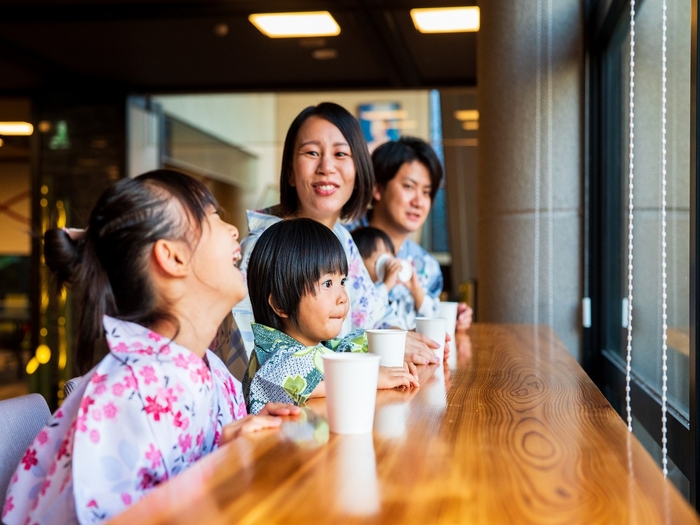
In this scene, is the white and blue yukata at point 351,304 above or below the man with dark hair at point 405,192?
below

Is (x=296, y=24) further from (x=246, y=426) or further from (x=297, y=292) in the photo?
(x=246, y=426)

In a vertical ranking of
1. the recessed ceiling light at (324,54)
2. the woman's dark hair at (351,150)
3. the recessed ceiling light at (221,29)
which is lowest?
the woman's dark hair at (351,150)

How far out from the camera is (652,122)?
7.99ft

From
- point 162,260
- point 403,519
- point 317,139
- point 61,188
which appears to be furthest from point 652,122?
point 61,188

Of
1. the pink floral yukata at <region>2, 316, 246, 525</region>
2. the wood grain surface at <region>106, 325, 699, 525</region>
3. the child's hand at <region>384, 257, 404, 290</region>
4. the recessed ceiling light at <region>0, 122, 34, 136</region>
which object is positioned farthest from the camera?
the recessed ceiling light at <region>0, 122, 34, 136</region>

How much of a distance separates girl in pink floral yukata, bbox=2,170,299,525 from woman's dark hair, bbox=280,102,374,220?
3.22 ft

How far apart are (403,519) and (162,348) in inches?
22.4

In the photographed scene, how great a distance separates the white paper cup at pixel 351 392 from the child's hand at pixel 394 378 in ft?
1.29

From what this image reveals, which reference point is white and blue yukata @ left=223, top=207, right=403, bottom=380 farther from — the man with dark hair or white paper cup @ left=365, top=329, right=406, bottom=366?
the man with dark hair

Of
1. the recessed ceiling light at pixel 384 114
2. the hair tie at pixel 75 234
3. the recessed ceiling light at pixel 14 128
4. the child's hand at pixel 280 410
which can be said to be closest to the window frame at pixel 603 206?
the child's hand at pixel 280 410

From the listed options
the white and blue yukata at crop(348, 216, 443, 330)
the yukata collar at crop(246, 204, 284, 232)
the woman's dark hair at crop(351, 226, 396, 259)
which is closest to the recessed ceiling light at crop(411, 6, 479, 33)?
the white and blue yukata at crop(348, 216, 443, 330)

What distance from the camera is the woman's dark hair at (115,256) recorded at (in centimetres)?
126

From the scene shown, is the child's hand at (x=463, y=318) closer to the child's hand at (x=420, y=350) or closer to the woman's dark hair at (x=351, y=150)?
the woman's dark hair at (x=351, y=150)

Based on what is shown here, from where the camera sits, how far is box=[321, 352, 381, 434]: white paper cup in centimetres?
116
